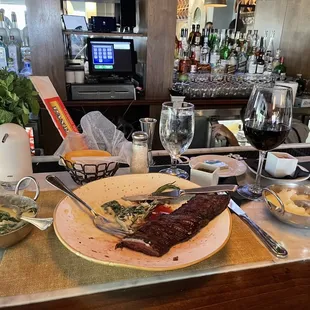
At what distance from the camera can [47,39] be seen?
206 cm

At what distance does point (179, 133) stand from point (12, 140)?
0.43 metres

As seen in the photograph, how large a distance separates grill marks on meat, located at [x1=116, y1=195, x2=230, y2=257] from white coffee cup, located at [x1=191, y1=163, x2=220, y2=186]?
13 cm

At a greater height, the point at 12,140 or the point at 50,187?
Result: the point at 12,140

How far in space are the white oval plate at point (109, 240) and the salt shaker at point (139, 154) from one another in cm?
12

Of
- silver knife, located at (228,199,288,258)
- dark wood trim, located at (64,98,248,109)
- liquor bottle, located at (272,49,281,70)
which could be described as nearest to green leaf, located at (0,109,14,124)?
silver knife, located at (228,199,288,258)

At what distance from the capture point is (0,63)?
2.30 m

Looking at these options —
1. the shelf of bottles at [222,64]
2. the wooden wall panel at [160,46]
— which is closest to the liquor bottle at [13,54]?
the wooden wall panel at [160,46]

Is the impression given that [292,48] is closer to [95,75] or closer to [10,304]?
[95,75]

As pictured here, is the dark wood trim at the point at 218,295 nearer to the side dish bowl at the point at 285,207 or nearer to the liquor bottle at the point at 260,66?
the side dish bowl at the point at 285,207

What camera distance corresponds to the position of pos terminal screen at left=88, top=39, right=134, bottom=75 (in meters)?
2.16

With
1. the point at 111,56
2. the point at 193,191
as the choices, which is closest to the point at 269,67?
the point at 111,56

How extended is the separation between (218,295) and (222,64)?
7.78ft

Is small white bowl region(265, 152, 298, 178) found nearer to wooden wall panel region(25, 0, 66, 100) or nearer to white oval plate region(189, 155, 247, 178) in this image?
white oval plate region(189, 155, 247, 178)

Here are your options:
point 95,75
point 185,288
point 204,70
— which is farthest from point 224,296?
point 204,70
